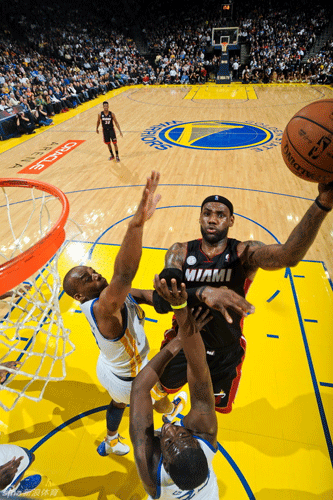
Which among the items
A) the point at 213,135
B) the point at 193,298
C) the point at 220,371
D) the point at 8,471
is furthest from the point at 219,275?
the point at 213,135

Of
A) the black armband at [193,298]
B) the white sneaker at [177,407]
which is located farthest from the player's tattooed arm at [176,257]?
the white sneaker at [177,407]

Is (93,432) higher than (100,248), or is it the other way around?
(100,248)

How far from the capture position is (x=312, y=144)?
203 centimetres

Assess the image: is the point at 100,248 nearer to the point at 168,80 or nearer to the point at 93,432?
the point at 93,432

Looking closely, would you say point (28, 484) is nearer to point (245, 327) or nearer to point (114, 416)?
point (114, 416)

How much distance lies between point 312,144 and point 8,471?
3.02m

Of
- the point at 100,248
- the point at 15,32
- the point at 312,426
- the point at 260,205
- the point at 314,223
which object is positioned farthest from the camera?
the point at 15,32

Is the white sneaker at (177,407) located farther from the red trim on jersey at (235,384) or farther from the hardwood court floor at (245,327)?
the red trim on jersey at (235,384)

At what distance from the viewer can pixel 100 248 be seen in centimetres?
499

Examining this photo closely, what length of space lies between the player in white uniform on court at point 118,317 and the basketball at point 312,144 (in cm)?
108

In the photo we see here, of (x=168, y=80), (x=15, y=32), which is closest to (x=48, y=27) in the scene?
(x=15, y=32)

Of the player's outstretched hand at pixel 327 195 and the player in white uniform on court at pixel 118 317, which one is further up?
the player's outstretched hand at pixel 327 195

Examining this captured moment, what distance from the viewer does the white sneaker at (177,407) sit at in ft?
8.82

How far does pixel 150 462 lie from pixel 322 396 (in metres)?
2.10
